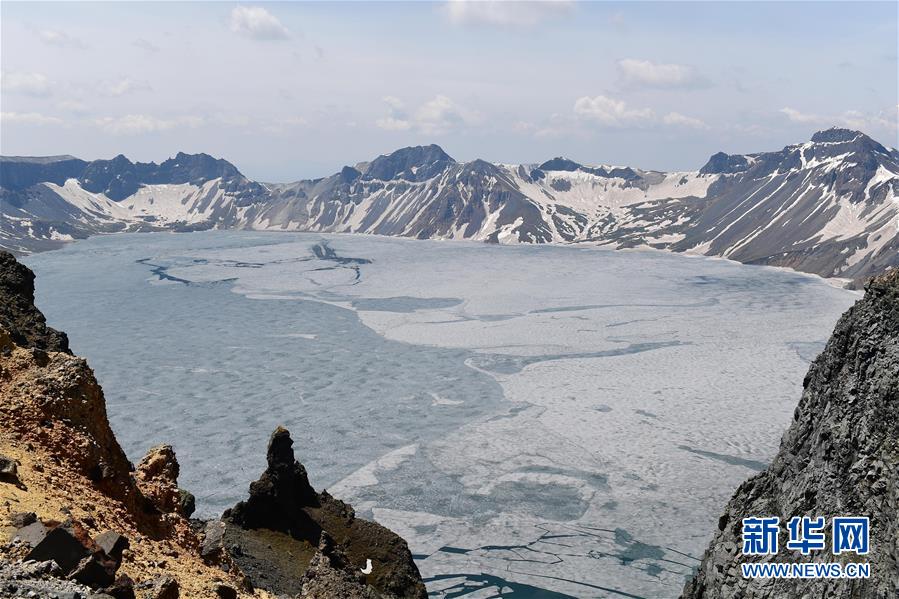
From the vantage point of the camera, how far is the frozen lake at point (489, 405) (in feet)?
133

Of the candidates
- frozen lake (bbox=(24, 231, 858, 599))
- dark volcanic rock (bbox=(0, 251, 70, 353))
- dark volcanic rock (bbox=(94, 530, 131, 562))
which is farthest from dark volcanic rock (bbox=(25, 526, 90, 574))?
frozen lake (bbox=(24, 231, 858, 599))

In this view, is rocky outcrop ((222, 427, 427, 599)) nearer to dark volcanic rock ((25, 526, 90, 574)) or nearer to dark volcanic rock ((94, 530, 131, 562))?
dark volcanic rock ((94, 530, 131, 562))

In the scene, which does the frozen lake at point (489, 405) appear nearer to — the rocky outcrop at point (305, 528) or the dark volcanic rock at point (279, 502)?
the rocky outcrop at point (305, 528)

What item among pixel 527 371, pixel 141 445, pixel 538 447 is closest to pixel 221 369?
pixel 141 445

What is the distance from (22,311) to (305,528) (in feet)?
55.3

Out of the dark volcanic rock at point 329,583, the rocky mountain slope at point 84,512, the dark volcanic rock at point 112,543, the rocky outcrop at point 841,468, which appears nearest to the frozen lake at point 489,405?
the dark volcanic rock at point 329,583

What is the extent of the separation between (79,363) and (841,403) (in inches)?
755

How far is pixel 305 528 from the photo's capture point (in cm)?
3453

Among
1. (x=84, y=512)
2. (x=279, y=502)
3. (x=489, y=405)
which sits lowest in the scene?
(x=489, y=405)

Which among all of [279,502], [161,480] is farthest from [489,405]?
[161,480]

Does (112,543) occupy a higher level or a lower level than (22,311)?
lower

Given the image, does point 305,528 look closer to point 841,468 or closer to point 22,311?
point 22,311

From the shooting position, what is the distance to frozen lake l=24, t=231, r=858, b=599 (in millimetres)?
40469

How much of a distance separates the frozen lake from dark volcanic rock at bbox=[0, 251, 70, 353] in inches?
801
